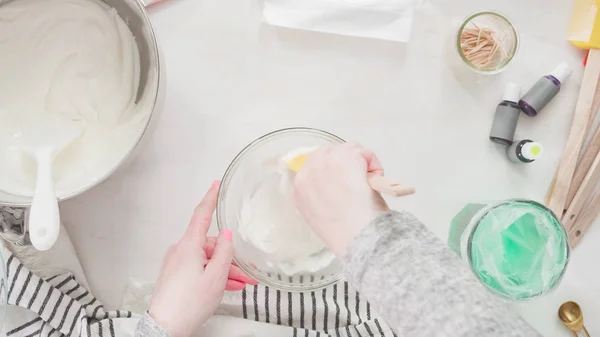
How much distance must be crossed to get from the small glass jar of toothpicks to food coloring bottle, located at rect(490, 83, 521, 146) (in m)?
0.03

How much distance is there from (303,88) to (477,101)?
23cm

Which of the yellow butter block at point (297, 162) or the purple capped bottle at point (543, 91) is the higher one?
the purple capped bottle at point (543, 91)

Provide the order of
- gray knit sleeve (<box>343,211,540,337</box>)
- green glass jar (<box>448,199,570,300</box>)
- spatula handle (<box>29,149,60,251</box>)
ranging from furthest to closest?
green glass jar (<box>448,199,570,300</box>), spatula handle (<box>29,149,60,251</box>), gray knit sleeve (<box>343,211,540,337</box>)

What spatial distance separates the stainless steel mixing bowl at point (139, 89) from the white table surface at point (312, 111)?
7cm

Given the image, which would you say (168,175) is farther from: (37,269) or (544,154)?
(544,154)

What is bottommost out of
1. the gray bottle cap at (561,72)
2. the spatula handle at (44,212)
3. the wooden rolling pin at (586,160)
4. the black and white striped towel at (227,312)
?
the black and white striped towel at (227,312)

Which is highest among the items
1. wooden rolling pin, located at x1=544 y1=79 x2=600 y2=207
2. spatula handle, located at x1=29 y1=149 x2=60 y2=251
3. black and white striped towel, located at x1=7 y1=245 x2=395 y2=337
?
wooden rolling pin, located at x1=544 y1=79 x2=600 y2=207

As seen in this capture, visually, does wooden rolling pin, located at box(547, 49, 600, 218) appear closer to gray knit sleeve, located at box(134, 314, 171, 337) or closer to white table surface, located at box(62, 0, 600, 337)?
white table surface, located at box(62, 0, 600, 337)

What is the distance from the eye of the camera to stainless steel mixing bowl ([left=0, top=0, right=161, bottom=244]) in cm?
64

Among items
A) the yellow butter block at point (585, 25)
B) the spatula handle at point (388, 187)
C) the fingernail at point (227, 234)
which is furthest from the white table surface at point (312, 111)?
the spatula handle at point (388, 187)

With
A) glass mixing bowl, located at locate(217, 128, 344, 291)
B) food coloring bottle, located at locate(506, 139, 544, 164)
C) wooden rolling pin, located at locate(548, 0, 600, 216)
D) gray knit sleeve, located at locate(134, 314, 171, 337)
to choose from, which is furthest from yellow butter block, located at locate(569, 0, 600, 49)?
gray knit sleeve, located at locate(134, 314, 171, 337)

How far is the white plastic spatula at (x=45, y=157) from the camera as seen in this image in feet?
1.96

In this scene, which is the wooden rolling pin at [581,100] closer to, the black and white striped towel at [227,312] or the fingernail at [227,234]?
the black and white striped towel at [227,312]

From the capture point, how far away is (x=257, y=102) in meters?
0.77
